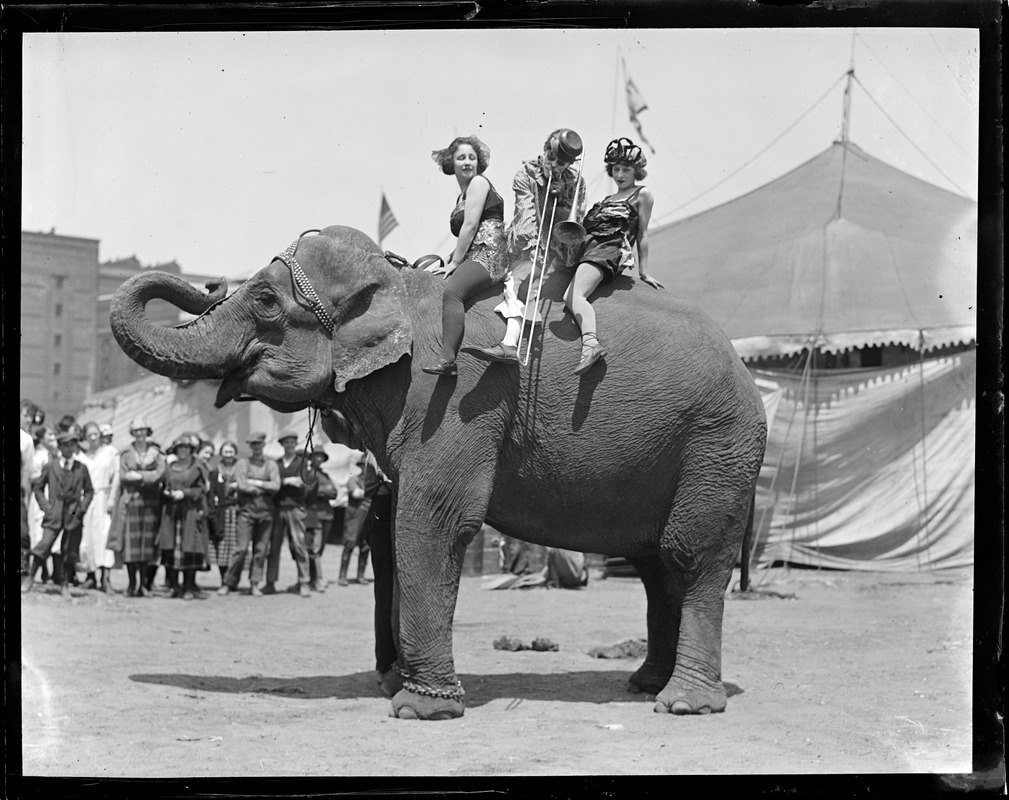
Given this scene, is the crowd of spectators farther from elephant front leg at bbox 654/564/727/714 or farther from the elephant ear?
elephant front leg at bbox 654/564/727/714

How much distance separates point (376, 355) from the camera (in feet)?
32.3

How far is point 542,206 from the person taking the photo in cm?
1010

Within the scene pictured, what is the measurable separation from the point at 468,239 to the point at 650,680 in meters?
3.52

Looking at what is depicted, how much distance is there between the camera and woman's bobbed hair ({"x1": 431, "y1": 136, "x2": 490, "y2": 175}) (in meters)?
10.2

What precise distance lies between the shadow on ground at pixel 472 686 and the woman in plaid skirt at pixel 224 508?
7537mm

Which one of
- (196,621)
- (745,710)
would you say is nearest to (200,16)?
(745,710)

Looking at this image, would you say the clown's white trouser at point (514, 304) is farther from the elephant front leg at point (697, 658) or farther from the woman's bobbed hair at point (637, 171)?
the elephant front leg at point (697, 658)

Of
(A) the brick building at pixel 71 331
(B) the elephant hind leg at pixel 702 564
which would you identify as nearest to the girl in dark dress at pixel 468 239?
(B) the elephant hind leg at pixel 702 564

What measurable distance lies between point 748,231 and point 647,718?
13.5m

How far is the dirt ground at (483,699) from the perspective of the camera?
860 centimetres

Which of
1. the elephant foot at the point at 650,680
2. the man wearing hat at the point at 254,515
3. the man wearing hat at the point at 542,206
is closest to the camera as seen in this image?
the man wearing hat at the point at 542,206

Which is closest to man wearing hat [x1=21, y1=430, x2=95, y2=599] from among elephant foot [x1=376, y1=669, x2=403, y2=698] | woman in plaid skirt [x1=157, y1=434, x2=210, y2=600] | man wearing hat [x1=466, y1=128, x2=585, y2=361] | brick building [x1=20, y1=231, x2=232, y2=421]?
woman in plaid skirt [x1=157, y1=434, x2=210, y2=600]

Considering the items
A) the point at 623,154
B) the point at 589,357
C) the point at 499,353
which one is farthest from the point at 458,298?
the point at 623,154

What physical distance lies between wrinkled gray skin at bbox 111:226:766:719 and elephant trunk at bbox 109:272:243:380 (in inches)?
0.5
